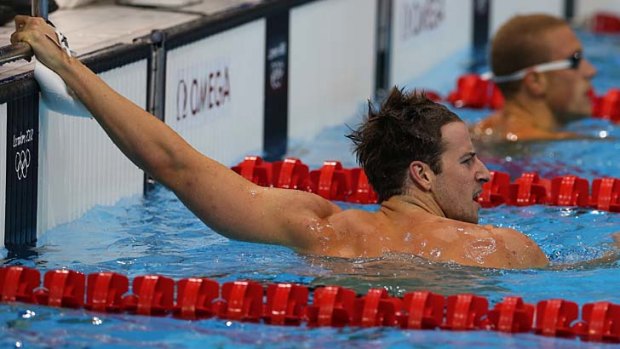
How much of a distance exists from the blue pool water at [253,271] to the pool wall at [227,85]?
5.5 inches

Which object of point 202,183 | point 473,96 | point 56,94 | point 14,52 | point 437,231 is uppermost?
point 14,52

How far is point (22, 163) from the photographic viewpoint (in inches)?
145

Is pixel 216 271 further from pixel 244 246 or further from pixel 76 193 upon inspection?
pixel 76 193

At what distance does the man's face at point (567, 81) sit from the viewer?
5570 millimetres

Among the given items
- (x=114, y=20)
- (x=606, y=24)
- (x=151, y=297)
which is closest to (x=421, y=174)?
(x=151, y=297)

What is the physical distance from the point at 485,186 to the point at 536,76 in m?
1.25

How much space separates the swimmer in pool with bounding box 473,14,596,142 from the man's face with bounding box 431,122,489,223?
2.12 meters

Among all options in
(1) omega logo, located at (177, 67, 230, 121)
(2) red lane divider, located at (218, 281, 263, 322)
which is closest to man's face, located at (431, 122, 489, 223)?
(2) red lane divider, located at (218, 281, 263, 322)

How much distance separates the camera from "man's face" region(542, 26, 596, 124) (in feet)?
18.3

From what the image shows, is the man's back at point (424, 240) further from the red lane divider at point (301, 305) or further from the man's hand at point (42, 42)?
the man's hand at point (42, 42)

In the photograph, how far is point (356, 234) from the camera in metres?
3.27

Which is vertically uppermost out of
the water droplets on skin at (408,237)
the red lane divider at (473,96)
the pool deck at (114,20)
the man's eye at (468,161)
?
the pool deck at (114,20)

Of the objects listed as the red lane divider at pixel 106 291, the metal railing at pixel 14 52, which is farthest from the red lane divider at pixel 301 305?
the metal railing at pixel 14 52

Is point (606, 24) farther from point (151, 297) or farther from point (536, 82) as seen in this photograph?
point (151, 297)
